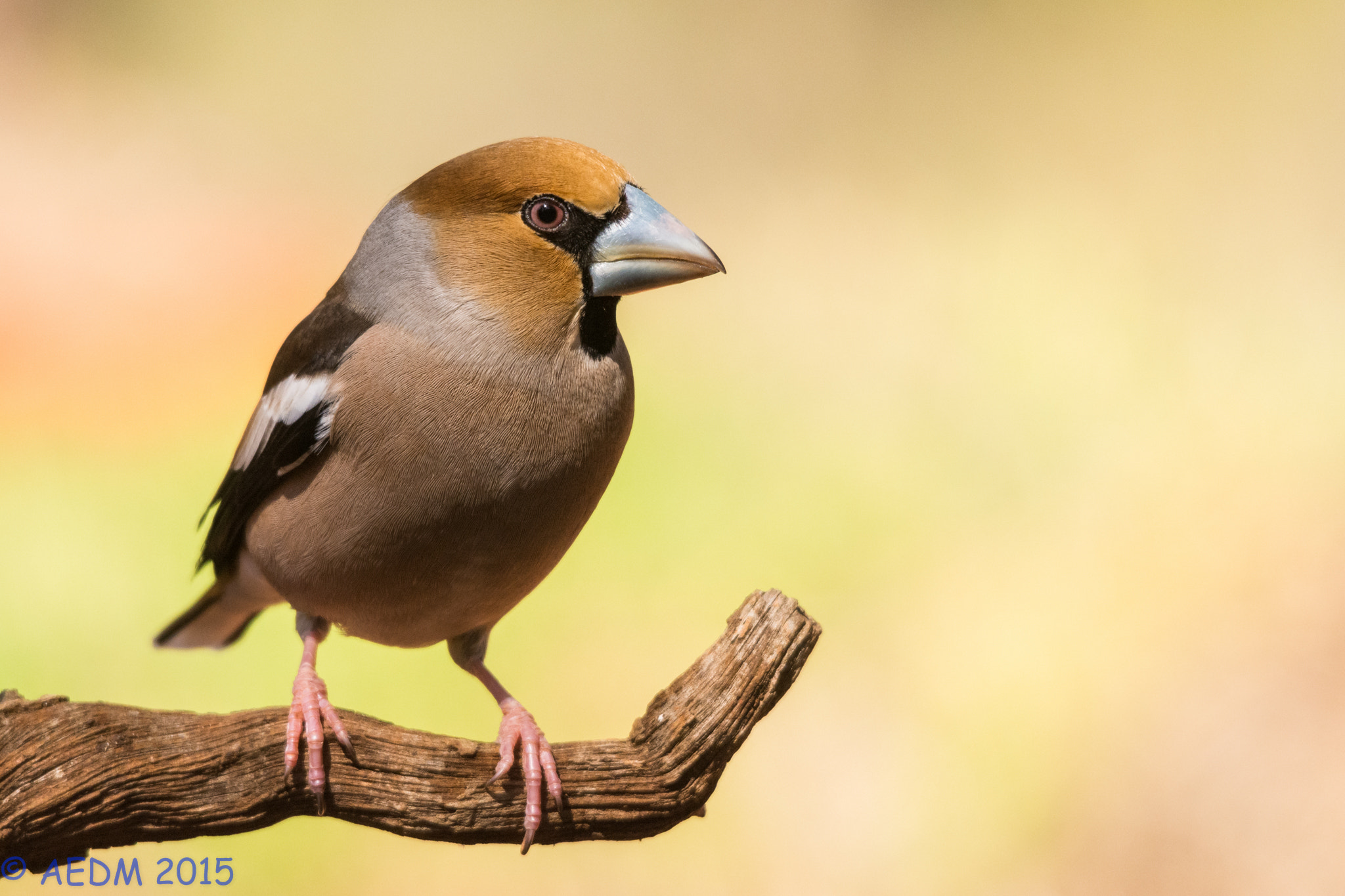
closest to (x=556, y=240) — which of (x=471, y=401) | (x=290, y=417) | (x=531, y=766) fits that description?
(x=471, y=401)

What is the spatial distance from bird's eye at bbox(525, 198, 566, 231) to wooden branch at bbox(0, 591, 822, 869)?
689mm

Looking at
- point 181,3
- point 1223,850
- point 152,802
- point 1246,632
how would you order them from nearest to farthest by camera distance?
point 152,802, point 1223,850, point 1246,632, point 181,3

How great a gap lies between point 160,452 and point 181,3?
1432 mm

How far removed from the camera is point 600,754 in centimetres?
194

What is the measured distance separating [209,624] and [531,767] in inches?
40.9

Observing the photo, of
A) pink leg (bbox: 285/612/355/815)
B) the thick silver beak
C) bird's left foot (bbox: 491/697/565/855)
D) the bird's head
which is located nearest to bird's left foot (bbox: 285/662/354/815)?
pink leg (bbox: 285/612/355/815)

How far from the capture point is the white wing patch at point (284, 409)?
1890mm

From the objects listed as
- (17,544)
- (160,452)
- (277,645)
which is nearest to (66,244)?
(160,452)

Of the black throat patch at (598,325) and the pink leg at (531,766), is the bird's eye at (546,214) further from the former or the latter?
the pink leg at (531,766)

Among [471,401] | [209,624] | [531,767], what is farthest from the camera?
[209,624]

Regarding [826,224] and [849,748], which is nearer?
[849,748]

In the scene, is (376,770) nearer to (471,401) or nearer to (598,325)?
(471,401)

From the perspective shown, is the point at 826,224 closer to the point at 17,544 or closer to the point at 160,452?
the point at 160,452

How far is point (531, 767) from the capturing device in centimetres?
192
